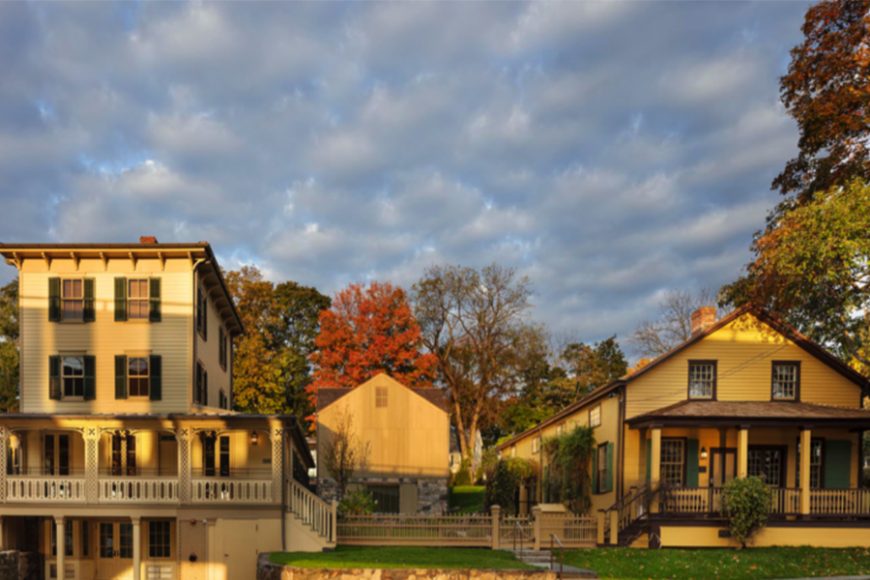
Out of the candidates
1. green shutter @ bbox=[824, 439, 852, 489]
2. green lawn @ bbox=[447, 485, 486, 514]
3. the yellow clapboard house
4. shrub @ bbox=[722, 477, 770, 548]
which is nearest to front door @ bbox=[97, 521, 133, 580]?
the yellow clapboard house

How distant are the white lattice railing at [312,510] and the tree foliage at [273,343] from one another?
100 feet

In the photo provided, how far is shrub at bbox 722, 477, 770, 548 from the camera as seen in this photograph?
22.1m

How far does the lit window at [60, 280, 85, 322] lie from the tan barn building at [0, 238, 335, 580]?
34mm

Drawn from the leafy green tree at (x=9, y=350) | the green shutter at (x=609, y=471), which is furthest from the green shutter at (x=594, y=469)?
the leafy green tree at (x=9, y=350)

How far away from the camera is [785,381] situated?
2531cm

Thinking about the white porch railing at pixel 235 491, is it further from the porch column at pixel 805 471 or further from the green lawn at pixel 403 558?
the porch column at pixel 805 471

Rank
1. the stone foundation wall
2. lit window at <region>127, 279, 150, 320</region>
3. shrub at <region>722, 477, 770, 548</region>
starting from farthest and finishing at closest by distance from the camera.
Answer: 1. lit window at <region>127, 279, 150, 320</region>
2. shrub at <region>722, 477, 770, 548</region>
3. the stone foundation wall

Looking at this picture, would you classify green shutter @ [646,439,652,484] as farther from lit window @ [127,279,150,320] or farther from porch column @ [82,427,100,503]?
lit window @ [127,279,150,320]

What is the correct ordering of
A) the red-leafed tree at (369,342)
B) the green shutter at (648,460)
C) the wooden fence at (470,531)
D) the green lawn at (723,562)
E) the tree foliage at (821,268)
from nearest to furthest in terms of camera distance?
1. the green lawn at (723,562)
2. the tree foliage at (821,268)
3. the wooden fence at (470,531)
4. the green shutter at (648,460)
5. the red-leafed tree at (369,342)

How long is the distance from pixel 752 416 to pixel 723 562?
17.6ft

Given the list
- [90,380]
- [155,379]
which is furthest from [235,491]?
[90,380]

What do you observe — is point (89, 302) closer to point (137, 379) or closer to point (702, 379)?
point (137, 379)

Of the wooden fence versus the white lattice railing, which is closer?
the white lattice railing

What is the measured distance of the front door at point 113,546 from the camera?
23.5 m
